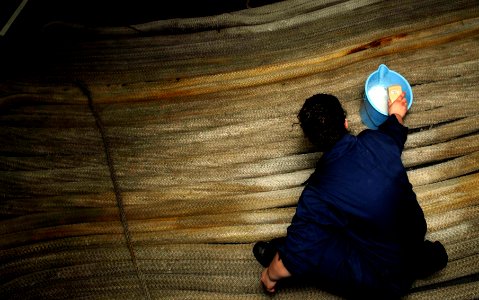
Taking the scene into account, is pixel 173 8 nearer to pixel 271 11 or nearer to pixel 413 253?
pixel 271 11

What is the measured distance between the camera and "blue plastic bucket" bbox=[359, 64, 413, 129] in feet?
7.82

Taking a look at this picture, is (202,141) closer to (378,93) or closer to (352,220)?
(352,220)

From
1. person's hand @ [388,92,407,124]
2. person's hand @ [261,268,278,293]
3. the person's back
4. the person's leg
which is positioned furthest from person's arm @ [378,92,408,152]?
person's hand @ [261,268,278,293]

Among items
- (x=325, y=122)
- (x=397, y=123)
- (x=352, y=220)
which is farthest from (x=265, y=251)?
(x=397, y=123)

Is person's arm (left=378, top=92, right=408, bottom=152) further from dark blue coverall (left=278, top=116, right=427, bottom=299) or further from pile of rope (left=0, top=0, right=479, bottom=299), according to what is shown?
pile of rope (left=0, top=0, right=479, bottom=299)

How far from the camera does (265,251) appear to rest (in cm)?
213

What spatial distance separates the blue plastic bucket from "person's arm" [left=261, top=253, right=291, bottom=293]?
47.3 inches

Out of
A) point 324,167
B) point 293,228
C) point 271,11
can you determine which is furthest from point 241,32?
point 293,228

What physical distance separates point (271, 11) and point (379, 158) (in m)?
1.87

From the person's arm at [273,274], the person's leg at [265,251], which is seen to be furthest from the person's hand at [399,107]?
the person's arm at [273,274]

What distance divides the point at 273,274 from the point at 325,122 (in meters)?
0.92

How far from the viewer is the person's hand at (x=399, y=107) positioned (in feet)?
7.43

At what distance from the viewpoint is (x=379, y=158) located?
1894 mm

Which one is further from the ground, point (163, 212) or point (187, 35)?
point (187, 35)
